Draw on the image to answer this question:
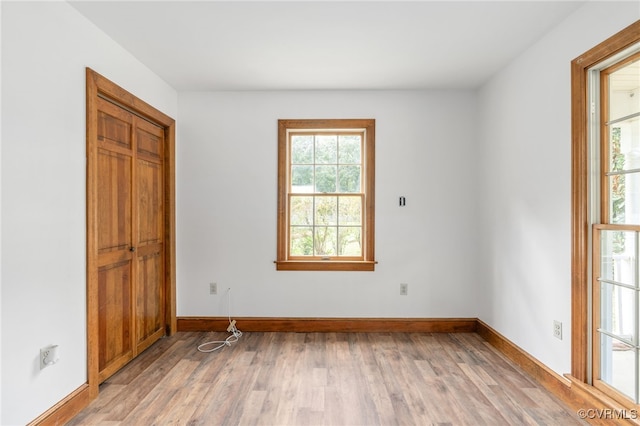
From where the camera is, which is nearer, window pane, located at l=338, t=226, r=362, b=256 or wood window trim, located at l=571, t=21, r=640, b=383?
wood window trim, located at l=571, t=21, r=640, b=383

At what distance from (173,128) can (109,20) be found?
55.3 inches

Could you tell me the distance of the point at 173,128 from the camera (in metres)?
3.77

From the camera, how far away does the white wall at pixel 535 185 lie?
95.1 inches

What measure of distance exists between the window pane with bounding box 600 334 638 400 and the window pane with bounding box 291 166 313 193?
9.13 feet

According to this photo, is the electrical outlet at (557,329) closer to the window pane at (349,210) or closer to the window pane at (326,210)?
the window pane at (349,210)

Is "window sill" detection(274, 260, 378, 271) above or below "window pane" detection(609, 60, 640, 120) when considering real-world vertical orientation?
below

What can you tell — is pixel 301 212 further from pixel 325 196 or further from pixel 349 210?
pixel 349 210

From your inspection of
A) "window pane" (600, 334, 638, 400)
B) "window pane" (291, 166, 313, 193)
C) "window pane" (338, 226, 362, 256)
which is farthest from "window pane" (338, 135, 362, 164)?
"window pane" (600, 334, 638, 400)

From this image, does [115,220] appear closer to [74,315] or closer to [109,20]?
[74,315]

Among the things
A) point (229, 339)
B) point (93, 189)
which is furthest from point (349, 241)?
point (93, 189)

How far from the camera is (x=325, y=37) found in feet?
8.64

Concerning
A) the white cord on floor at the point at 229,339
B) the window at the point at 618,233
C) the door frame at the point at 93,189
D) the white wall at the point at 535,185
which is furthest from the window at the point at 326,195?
the window at the point at 618,233

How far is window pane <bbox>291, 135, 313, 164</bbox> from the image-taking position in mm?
3969

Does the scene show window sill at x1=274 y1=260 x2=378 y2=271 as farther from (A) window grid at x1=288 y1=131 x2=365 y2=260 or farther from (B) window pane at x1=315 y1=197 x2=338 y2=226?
(B) window pane at x1=315 y1=197 x2=338 y2=226
